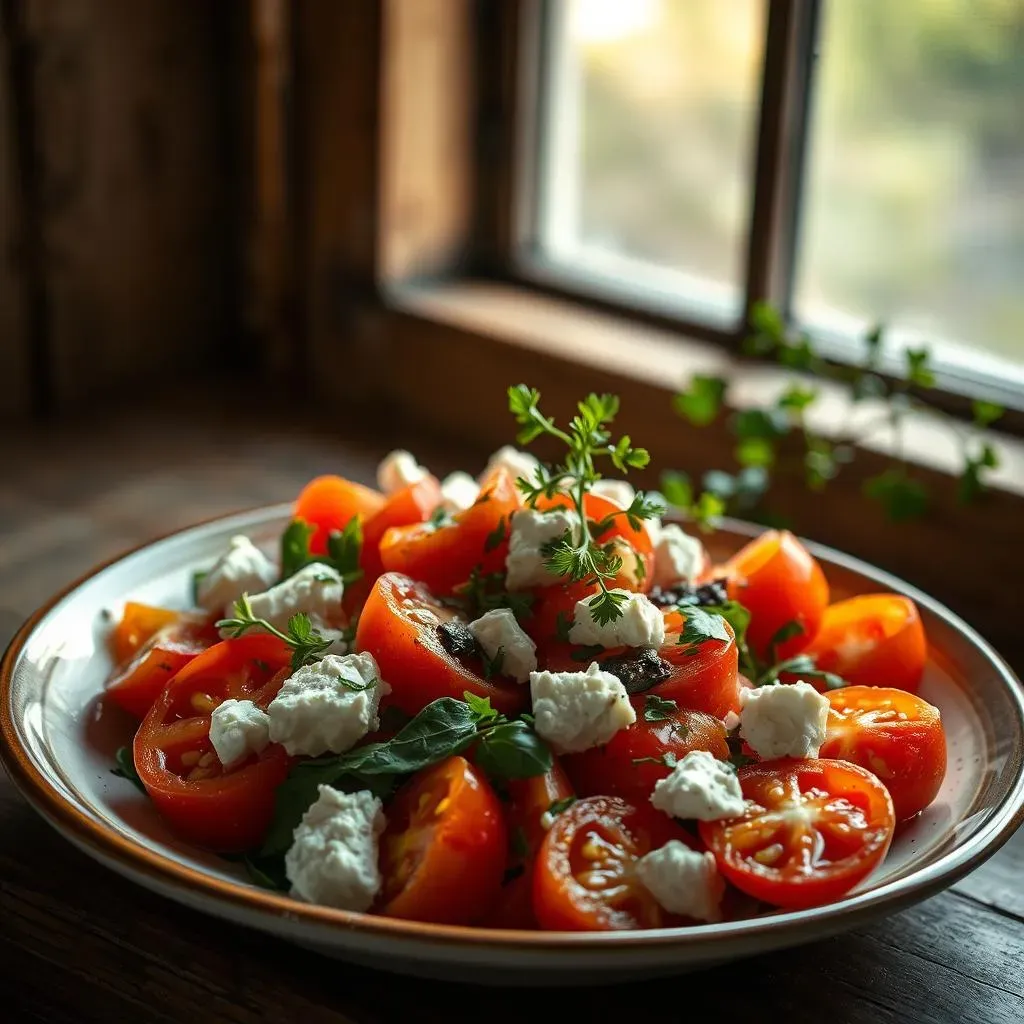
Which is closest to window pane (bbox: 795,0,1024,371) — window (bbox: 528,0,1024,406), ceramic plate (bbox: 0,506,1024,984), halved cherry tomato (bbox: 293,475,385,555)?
window (bbox: 528,0,1024,406)

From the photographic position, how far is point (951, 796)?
2.96 feet

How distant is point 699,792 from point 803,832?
Result: 6cm

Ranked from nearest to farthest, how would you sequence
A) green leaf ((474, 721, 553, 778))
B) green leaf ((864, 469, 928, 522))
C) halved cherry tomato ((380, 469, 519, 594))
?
green leaf ((474, 721, 553, 778)) < halved cherry tomato ((380, 469, 519, 594)) < green leaf ((864, 469, 928, 522))

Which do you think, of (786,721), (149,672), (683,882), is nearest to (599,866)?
(683,882)

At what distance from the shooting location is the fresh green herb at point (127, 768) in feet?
3.02

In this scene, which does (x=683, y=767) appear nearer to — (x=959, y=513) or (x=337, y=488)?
(x=337, y=488)

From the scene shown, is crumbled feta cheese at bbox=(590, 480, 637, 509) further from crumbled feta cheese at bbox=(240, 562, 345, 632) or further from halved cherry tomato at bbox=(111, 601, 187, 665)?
halved cherry tomato at bbox=(111, 601, 187, 665)

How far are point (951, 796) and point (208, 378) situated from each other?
1.25 m

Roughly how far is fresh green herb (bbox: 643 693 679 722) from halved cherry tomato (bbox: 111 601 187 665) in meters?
0.37

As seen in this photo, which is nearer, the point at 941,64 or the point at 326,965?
the point at 326,965

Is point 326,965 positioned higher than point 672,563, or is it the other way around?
point 672,563

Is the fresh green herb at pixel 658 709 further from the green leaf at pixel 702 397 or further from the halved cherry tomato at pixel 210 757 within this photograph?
the green leaf at pixel 702 397


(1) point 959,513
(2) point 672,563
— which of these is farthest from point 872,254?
(2) point 672,563

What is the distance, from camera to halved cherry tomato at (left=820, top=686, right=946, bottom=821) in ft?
2.91
